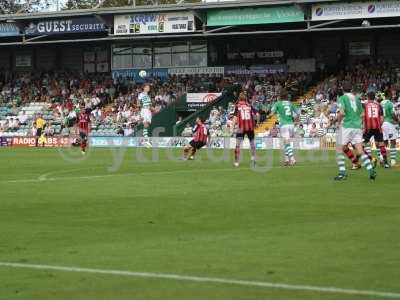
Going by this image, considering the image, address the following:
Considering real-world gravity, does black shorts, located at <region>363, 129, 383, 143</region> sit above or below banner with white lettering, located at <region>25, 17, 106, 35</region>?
below

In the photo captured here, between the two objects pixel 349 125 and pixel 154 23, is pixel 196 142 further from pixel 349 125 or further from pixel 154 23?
pixel 154 23

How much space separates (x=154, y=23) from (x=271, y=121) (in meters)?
9.52

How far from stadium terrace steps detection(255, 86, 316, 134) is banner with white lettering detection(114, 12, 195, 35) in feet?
24.0

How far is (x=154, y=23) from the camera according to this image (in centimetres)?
5612

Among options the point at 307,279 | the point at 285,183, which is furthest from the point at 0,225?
the point at 285,183

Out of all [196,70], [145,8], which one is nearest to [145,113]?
[145,8]

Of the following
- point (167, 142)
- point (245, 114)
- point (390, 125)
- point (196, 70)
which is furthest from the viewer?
point (196, 70)

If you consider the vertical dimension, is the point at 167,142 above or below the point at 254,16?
below

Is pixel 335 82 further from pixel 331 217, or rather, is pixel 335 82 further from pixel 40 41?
pixel 331 217

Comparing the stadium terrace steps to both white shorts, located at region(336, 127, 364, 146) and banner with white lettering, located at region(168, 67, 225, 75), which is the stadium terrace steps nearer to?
banner with white lettering, located at region(168, 67, 225, 75)

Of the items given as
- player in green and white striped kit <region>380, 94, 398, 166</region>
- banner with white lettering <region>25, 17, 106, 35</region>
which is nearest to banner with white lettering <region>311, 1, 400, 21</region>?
banner with white lettering <region>25, 17, 106, 35</region>

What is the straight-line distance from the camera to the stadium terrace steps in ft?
168

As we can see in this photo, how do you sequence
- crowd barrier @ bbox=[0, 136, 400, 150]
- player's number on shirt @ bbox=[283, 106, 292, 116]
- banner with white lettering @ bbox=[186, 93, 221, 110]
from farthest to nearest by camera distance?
1. banner with white lettering @ bbox=[186, 93, 221, 110]
2. crowd barrier @ bbox=[0, 136, 400, 150]
3. player's number on shirt @ bbox=[283, 106, 292, 116]

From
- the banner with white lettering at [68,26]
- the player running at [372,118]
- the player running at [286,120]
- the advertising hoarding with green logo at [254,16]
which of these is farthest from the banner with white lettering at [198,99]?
the player running at [372,118]
